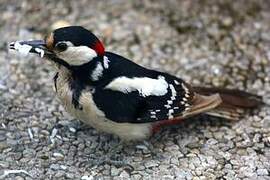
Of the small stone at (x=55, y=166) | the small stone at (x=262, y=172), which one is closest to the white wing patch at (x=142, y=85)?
the small stone at (x=55, y=166)

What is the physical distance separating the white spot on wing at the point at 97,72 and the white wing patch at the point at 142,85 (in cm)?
8

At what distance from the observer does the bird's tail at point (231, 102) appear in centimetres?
405

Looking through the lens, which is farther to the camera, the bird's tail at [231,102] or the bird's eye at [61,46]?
the bird's tail at [231,102]

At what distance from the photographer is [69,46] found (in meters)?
3.33

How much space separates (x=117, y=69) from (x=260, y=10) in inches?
78.5

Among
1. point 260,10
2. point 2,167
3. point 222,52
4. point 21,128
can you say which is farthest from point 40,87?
point 260,10

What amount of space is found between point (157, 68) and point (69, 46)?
4.53 ft

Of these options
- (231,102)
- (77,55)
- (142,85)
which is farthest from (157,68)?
(77,55)

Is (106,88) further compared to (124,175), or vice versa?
(124,175)

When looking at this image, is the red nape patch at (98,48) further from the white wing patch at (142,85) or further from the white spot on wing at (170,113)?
the white spot on wing at (170,113)

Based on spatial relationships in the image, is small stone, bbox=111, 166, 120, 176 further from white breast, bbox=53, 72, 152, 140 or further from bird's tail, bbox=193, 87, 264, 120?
bird's tail, bbox=193, 87, 264, 120

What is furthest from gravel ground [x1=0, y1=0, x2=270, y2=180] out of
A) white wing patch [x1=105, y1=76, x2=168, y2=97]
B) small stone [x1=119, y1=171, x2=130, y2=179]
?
white wing patch [x1=105, y1=76, x2=168, y2=97]

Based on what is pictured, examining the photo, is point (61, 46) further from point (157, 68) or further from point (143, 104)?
point (157, 68)

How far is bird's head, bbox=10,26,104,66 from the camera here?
131 inches
